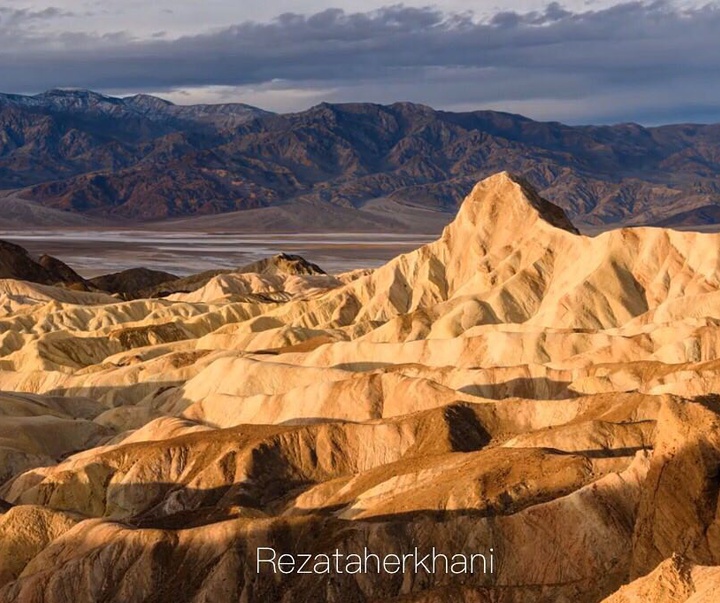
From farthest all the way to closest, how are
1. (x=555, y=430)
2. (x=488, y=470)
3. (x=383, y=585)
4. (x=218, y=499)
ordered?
(x=218, y=499), (x=555, y=430), (x=488, y=470), (x=383, y=585)

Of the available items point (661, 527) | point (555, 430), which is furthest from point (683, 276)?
point (661, 527)

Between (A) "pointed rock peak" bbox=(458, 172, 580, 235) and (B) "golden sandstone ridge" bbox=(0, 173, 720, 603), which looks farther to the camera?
(A) "pointed rock peak" bbox=(458, 172, 580, 235)

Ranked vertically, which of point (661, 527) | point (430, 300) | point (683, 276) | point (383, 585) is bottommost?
point (430, 300)

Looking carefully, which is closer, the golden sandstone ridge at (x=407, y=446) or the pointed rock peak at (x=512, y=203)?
the golden sandstone ridge at (x=407, y=446)

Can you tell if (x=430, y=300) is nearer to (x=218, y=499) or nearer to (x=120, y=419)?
(x=120, y=419)
